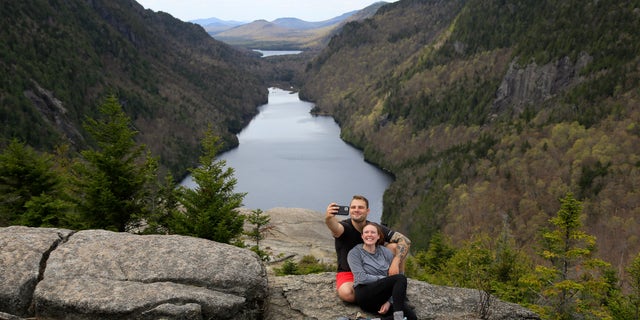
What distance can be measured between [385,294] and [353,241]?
4.92 ft

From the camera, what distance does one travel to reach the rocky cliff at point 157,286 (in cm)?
941

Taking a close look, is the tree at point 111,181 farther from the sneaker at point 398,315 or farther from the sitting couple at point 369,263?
the sneaker at point 398,315

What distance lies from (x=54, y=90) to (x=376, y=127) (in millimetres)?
118406

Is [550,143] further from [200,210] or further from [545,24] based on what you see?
[200,210]

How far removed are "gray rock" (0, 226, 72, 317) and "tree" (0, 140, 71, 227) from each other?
11.0 metres

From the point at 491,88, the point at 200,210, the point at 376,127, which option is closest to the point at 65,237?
the point at 200,210

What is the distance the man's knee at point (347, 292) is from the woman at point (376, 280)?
25 centimetres

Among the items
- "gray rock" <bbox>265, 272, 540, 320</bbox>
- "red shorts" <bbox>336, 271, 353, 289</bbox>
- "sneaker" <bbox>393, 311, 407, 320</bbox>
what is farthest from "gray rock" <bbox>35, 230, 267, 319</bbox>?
"sneaker" <bbox>393, 311, 407, 320</bbox>

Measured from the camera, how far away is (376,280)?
1030 cm

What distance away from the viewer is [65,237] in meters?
11.4

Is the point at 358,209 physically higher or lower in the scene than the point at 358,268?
higher

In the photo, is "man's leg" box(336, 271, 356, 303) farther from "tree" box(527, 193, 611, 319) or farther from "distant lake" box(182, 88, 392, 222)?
"distant lake" box(182, 88, 392, 222)

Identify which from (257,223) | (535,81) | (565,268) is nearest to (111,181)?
(257,223)

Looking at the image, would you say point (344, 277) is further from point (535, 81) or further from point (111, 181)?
point (535, 81)
